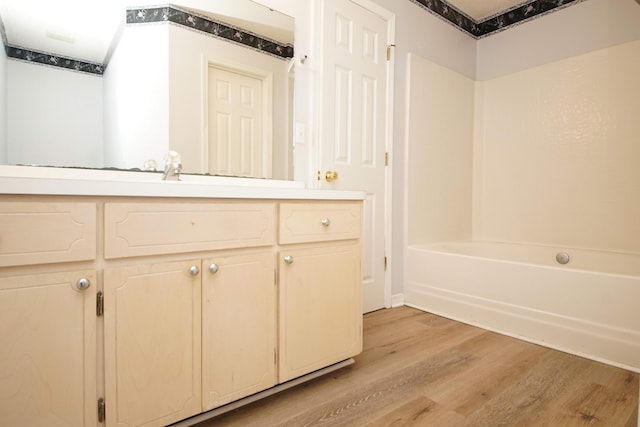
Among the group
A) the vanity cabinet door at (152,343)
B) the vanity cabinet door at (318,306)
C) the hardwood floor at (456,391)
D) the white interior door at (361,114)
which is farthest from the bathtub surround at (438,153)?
the vanity cabinet door at (152,343)

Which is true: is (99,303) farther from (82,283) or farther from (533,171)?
(533,171)

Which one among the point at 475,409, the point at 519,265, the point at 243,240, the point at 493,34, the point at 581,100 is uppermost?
the point at 493,34

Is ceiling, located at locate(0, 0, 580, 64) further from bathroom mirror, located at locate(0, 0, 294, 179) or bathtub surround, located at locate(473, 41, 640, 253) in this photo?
bathtub surround, located at locate(473, 41, 640, 253)

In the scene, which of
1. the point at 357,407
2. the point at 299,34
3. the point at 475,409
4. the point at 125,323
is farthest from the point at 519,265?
the point at 125,323

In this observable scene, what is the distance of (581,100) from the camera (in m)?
2.59

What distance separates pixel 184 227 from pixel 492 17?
3.37m

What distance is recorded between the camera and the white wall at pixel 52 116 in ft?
4.03

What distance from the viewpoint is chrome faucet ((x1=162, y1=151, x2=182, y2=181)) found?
4.78ft

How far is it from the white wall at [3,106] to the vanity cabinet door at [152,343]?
2.28 ft

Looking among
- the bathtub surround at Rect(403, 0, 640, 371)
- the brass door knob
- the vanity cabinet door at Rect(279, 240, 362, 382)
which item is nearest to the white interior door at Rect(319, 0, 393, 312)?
the brass door knob

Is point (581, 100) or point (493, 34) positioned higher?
point (493, 34)

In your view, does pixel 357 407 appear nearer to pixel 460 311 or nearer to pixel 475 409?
pixel 475 409

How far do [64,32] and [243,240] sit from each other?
1.08m

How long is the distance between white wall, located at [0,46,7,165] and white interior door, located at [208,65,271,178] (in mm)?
725
